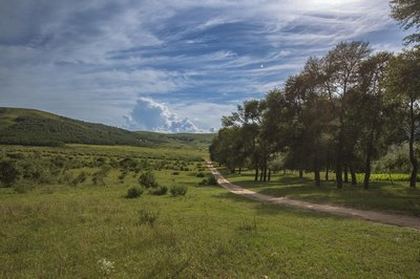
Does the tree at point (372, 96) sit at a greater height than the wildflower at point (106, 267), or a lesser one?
greater

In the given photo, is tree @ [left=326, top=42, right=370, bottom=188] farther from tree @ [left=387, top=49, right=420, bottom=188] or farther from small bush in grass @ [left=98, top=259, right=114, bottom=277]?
small bush in grass @ [left=98, top=259, right=114, bottom=277]

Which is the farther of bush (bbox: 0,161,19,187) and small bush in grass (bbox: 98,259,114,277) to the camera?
bush (bbox: 0,161,19,187)

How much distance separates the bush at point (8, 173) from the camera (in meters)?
42.5

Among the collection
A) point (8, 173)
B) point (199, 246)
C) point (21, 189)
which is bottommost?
point (21, 189)

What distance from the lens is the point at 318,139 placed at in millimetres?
42688

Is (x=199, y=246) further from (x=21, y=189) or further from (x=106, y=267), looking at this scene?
(x=21, y=189)

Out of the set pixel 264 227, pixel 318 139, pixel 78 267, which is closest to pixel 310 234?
pixel 264 227

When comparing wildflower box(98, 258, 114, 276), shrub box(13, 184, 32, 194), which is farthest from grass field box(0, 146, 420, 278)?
shrub box(13, 184, 32, 194)

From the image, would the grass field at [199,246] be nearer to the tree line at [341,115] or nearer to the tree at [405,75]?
the tree at [405,75]

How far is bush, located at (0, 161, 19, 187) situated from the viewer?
42.5 meters

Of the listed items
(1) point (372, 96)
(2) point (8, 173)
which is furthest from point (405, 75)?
(2) point (8, 173)

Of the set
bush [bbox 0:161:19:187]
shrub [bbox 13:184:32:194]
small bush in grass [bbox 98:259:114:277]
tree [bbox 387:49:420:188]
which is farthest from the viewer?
bush [bbox 0:161:19:187]

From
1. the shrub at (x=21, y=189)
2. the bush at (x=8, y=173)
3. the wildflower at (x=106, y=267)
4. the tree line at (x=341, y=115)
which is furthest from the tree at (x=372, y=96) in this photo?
the bush at (x=8, y=173)

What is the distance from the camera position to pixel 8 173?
4319 cm
